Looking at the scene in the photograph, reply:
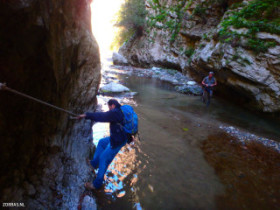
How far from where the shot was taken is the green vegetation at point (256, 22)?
349 inches

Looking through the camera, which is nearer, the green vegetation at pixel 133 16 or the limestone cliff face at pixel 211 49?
the limestone cliff face at pixel 211 49

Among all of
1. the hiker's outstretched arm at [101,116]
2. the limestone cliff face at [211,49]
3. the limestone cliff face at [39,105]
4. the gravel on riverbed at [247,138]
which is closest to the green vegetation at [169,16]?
the limestone cliff face at [211,49]

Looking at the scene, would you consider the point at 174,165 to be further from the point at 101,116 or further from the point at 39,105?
the point at 39,105

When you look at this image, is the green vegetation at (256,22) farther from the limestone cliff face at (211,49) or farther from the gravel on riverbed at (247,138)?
the gravel on riverbed at (247,138)

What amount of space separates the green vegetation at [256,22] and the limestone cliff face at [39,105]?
30.8 ft

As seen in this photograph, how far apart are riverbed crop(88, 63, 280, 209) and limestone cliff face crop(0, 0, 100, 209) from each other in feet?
3.35

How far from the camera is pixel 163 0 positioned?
26344 mm

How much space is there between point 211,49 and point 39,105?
13437 millimetres

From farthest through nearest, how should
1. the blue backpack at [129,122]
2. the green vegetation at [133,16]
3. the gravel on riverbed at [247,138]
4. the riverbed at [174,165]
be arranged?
the green vegetation at [133,16] < the gravel on riverbed at [247,138] < the riverbed at [174,165] < the blue backpack at [129,122]

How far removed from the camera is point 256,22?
30.9ft

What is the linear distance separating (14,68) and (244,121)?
9.88 meters

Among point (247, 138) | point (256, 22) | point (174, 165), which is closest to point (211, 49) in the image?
point (256, 22)

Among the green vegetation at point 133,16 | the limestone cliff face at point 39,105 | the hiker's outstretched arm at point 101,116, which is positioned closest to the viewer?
the limestone cliff face at point 39,105

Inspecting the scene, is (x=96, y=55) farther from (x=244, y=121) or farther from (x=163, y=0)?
(x=163, y=0)
